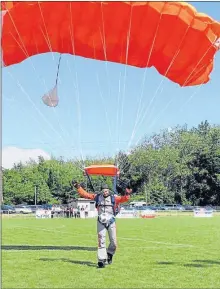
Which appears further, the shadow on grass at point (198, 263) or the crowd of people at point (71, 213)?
the crowd of people at point (71, 213)

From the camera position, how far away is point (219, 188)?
69.9m

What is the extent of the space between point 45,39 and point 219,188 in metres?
61.4

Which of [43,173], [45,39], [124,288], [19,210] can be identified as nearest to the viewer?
[124,288]

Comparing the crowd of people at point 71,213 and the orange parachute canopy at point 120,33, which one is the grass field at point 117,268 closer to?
the orange parachute canopy at point 120,33

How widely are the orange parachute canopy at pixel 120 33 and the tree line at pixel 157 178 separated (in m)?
55.9

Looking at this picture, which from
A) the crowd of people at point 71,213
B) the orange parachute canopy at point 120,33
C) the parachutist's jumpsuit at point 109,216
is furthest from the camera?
the crowd of people at point 71,213

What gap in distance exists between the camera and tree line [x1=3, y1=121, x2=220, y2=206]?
70.1 meters

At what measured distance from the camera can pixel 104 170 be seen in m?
9.50

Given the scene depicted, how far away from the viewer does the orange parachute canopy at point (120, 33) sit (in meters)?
10.2

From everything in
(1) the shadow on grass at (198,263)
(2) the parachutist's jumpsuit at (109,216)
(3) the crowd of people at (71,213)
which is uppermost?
(3) the crowd of people at (71,213)

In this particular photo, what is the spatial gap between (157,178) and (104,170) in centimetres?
6539

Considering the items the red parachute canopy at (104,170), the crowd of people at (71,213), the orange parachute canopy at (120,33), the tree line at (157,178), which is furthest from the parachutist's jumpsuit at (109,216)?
the tree line at (157,178)

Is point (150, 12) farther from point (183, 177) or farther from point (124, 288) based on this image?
point (183, 177)

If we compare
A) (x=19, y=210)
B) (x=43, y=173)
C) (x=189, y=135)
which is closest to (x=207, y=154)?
(x=189, y=135)
